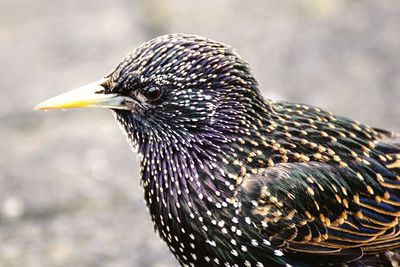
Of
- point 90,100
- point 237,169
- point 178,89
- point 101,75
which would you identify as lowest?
point 237,169

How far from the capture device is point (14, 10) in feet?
21.6

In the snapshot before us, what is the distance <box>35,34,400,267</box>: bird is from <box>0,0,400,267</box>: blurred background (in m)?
1.01

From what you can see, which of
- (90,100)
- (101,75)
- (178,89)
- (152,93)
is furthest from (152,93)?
(101,75)

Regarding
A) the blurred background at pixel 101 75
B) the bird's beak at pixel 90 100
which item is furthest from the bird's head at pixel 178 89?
the blurred background at pixel 101 75

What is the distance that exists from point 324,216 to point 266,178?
0.95ft

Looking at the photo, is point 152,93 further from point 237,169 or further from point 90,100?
point 237,169

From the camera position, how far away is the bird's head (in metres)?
3.42

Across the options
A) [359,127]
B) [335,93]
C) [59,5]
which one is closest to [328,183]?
[359,127]

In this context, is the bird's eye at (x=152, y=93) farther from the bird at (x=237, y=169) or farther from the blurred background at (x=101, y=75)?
the blurred background at (x=101, y=75)

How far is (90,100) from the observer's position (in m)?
3.51

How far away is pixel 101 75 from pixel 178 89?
2396 millimetres

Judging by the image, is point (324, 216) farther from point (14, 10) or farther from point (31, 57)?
point (14, 10)

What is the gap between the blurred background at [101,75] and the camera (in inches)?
178

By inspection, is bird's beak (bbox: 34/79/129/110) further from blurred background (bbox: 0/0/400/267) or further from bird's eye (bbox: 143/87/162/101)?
blurred background (bbox: 0/0/400/267)
